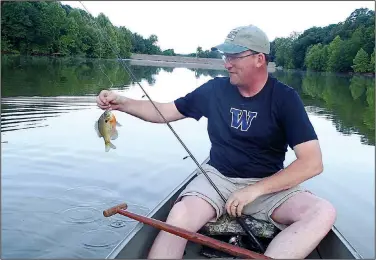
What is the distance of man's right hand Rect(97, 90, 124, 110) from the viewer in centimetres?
445

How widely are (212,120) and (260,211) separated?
0.91m

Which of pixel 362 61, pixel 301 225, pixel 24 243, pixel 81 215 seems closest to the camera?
pixel 301 225

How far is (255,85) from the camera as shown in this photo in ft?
13.4

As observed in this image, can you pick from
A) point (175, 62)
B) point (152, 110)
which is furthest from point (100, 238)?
point (175, 62)

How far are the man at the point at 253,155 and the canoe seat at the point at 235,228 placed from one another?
2.3 inches

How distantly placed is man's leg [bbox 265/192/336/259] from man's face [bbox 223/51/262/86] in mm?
1064

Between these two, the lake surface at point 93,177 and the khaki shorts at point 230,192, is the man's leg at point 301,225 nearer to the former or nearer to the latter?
the khaki shorts at point 230,192

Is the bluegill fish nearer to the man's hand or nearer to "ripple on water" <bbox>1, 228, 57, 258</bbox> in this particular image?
the man's hand

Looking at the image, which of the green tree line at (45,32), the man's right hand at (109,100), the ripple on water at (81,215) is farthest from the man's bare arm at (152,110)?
the green tree line at (45,32)

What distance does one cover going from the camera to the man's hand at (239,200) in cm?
370

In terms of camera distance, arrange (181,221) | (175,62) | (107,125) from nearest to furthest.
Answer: (181,221) → (107,125) → (175,62)

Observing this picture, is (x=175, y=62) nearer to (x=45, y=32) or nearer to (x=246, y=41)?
(x=45, y=32)

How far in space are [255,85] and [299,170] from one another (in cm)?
83

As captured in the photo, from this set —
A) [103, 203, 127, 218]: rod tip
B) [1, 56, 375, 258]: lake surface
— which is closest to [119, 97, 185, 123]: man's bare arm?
[103, 203, 127, 218]: rod tip
